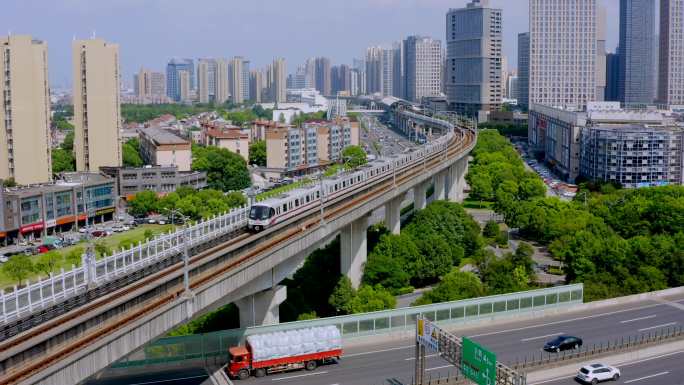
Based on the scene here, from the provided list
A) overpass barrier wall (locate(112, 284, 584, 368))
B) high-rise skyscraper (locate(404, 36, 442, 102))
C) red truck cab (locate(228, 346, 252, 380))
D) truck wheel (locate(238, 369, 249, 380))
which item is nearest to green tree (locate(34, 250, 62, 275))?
overpass barrier wall (locate(112, 284, 584, 368))

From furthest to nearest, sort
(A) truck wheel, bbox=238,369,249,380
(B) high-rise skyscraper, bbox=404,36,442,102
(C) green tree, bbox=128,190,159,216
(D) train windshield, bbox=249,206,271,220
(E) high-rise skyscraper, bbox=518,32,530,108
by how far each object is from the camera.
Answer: (B) high-rise skyscraper, bbox=404,36,442,102, (E) high-rise skyscraper, bbox=518,32,530,108, (C) green tree, bbox=128,190,159,216, (D) train windshield, bbox=249,206,271,220, (A) truck wheel, bbox=238,369,249,380

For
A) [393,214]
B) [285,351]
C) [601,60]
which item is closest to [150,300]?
[285,351]

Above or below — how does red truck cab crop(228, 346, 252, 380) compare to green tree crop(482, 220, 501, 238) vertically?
above

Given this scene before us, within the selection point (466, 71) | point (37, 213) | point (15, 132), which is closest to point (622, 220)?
point (37, 213)

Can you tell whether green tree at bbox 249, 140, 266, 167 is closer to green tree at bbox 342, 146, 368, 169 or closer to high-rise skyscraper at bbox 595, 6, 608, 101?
green tree at bbox 342, 146, 368, 169

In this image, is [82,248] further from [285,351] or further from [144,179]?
[285,351]

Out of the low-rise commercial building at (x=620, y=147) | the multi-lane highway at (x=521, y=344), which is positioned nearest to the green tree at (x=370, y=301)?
the multi-lane highway at (x=521, y=344)
